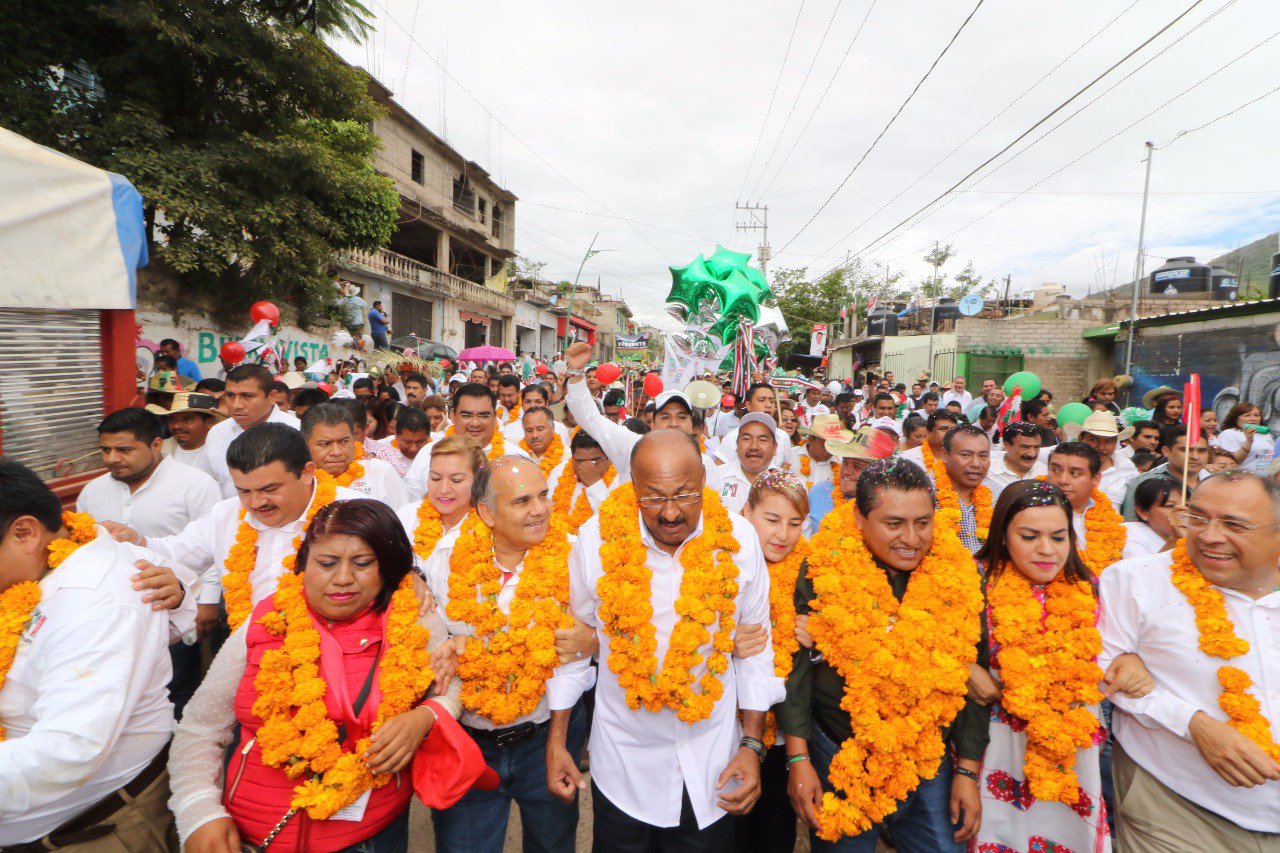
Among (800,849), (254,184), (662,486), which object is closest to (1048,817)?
(800,849)

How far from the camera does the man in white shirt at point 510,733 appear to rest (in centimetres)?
228

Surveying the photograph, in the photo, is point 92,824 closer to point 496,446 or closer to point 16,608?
point 16,608

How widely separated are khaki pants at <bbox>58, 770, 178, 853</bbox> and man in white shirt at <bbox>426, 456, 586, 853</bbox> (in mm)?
897

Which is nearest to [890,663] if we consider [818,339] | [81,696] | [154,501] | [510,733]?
[510,733]

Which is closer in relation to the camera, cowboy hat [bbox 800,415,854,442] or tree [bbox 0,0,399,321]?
cowboy hat [bbox 800,415,854,442]

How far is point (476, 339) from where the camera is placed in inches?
1177

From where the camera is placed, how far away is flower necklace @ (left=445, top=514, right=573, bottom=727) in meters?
2.26

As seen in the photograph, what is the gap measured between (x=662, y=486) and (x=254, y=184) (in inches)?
473

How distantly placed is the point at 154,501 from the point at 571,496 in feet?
7.87

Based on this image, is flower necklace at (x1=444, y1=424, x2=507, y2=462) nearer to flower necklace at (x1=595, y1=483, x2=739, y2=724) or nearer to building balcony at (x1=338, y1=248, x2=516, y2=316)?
flower necklace at (x1=595, y1=483, x2=739, y2=724)

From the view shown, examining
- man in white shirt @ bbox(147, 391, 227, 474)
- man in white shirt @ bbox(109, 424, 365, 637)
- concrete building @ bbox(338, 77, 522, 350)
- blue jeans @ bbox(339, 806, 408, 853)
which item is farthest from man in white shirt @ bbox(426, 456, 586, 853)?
concrete building @ bbox(338, 77, 522, 350)

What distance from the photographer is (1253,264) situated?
24.3m

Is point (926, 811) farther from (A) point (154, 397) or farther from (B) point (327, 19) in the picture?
(B) point (327, 19)

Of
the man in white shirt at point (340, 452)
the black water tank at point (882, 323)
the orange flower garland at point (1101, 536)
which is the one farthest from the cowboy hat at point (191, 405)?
the black water tank at point (882, 323)
